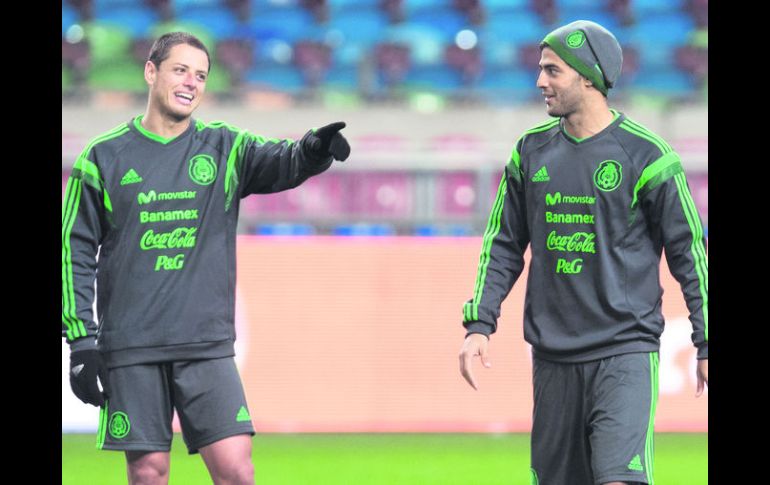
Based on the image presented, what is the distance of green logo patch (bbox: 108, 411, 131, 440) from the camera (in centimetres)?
471

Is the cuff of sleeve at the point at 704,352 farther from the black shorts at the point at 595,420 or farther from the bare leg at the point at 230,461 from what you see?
the bare leg at the point at 230,461

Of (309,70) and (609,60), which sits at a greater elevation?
(309,70)

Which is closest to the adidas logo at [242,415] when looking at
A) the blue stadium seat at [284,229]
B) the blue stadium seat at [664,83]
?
the blue stadium seat at [284,229]

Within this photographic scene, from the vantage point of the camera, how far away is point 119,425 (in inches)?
186

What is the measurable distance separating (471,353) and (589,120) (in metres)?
0.98

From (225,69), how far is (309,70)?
84 cm

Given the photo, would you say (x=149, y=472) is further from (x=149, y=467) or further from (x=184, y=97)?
(x=184, y=97)

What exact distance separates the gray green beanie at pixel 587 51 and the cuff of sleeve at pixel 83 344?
2032 millimetres

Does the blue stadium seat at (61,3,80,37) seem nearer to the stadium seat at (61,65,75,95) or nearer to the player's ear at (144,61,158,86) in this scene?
the stadium seat at (61,65,75,95)

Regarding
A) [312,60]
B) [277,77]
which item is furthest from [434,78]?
[277,77]

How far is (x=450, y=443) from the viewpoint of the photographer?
896cm

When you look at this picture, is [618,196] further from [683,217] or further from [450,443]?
[450,443]
